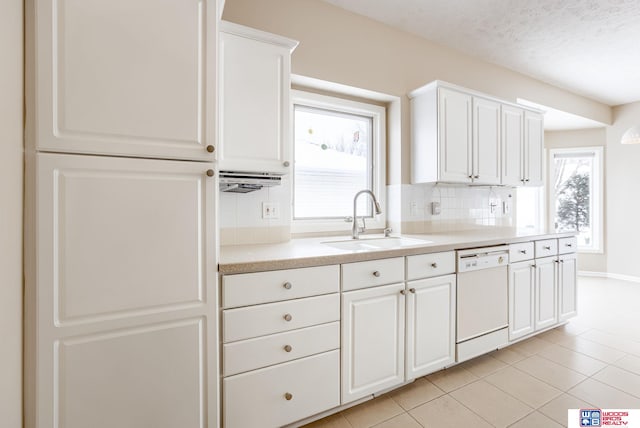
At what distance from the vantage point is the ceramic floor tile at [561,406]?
161 centimetres

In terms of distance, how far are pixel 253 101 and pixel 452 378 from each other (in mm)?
2168

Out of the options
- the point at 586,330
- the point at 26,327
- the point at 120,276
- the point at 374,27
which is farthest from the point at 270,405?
the point at 586,330

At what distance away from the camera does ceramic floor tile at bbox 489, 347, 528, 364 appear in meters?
2.22

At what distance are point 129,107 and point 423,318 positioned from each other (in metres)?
1.85

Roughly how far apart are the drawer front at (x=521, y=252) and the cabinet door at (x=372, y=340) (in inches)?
45.6

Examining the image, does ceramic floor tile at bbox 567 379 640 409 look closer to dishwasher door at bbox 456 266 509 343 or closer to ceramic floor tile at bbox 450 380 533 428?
ceramic floor tile at bbox 450 380 533 428

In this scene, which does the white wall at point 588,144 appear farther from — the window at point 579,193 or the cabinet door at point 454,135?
the cabinet door at point 454,135

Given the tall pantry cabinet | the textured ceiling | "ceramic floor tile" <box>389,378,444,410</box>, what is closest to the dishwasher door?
"ceramic floor tile" <box>389,378,444,410</box>

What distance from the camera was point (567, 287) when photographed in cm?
276

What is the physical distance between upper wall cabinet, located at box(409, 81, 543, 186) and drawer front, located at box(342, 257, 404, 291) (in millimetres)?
1048

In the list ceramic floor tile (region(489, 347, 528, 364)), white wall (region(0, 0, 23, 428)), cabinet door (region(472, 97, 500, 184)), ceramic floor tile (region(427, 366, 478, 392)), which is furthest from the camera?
cabinet door (region(472, 97, 500, 184))

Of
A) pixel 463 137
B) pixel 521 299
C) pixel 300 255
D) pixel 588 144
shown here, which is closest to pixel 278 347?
pixel 300 255

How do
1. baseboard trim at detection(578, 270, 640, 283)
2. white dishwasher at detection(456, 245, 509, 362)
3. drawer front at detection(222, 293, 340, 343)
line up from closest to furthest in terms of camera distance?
drawer front at detection(222, 293, 340, 343)
white dishwasher at detection(456, 245, 509, 362)
baseboard trim at detection(578, 270, 640, 283)

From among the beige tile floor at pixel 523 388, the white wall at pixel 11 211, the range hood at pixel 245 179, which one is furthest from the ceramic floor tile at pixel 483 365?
the white wall at pixel 11 211
